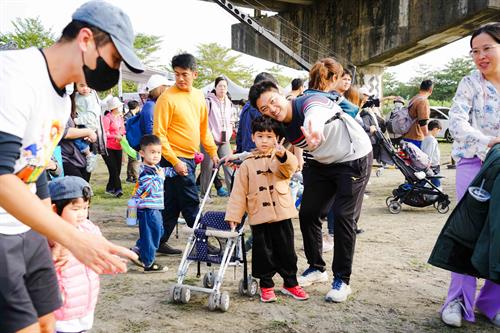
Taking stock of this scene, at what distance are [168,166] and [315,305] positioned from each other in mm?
2057

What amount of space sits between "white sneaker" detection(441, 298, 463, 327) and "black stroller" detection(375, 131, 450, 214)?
4.40 meters

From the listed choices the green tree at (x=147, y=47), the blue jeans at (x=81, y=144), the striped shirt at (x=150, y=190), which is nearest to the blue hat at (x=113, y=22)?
the striped shirt at (x=150, y=190)

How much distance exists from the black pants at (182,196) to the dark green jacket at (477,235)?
2.63 metres

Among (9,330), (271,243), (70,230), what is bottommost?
(271,243)

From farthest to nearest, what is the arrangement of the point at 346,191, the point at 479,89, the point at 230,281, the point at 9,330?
1. the point at 230,281
2. the point at 346,191
3. the point at 479,89
4. the point at 9,330

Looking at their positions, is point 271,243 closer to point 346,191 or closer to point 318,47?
point 346,191

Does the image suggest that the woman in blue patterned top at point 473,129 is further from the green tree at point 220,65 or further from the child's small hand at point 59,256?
the green tree at point 220,65

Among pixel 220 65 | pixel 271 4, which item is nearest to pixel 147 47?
pixel 220 65

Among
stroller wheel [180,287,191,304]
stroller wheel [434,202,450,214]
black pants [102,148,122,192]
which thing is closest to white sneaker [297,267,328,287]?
stroller wheel [180,287,191,304]

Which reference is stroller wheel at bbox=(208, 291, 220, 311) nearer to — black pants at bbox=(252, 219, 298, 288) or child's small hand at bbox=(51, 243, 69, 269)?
black pants at bbox=(252, 219, 298, 288)

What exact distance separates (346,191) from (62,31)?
2692 millimetres

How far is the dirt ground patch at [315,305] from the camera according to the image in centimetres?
366

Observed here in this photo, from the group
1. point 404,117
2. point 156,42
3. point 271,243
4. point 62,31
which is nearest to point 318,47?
point 404,117

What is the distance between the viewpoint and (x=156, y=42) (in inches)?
1900
